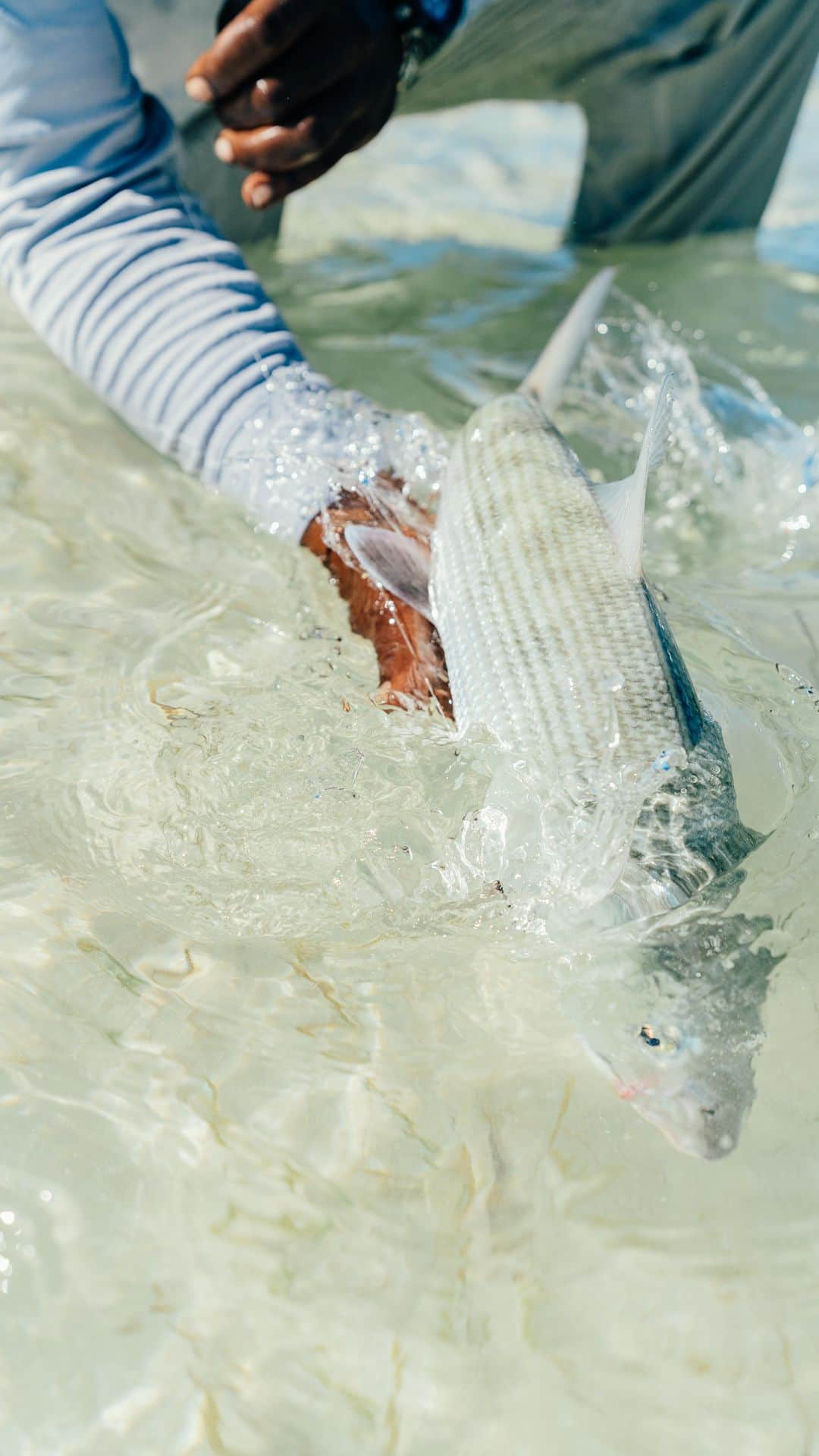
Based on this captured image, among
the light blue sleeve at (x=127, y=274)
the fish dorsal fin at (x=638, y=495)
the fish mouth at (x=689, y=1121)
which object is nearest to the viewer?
the fish mouth at (x=689, y=1121)

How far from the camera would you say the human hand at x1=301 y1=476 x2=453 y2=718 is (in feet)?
7.20

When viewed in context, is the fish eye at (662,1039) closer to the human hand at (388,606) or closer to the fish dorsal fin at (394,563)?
the human hand at (388,606)

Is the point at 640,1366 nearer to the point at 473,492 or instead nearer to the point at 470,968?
the point at 470,968

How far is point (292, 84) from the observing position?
2.82 meters

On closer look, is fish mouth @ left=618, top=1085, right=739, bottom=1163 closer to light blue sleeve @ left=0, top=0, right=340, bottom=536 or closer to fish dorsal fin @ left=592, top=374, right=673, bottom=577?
fish dorsal fin @ left=592, top=374, right=673, bottom=577

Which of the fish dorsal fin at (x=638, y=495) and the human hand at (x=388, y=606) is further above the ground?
the fish dorsal fin at (x=638, y=495)

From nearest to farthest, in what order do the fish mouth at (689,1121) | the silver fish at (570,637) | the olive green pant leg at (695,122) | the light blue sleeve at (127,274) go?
the fish mouth at (689,1121)
the silver fish at (570,637)
the light blue sleeve at (127,274)
the olive green pant leg at (695,122)

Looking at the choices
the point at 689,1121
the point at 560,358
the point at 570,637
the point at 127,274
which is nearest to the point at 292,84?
the point at 127,274

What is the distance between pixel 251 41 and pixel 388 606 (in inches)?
52.5

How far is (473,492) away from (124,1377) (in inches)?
62.6

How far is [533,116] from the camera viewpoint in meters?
6.86

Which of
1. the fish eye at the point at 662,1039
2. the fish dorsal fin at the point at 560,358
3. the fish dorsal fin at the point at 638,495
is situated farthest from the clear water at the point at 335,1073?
the fish dorsal fin at the point at 560,358

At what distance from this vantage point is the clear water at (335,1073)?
1414 mm

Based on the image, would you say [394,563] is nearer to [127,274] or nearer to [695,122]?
[127,274]
